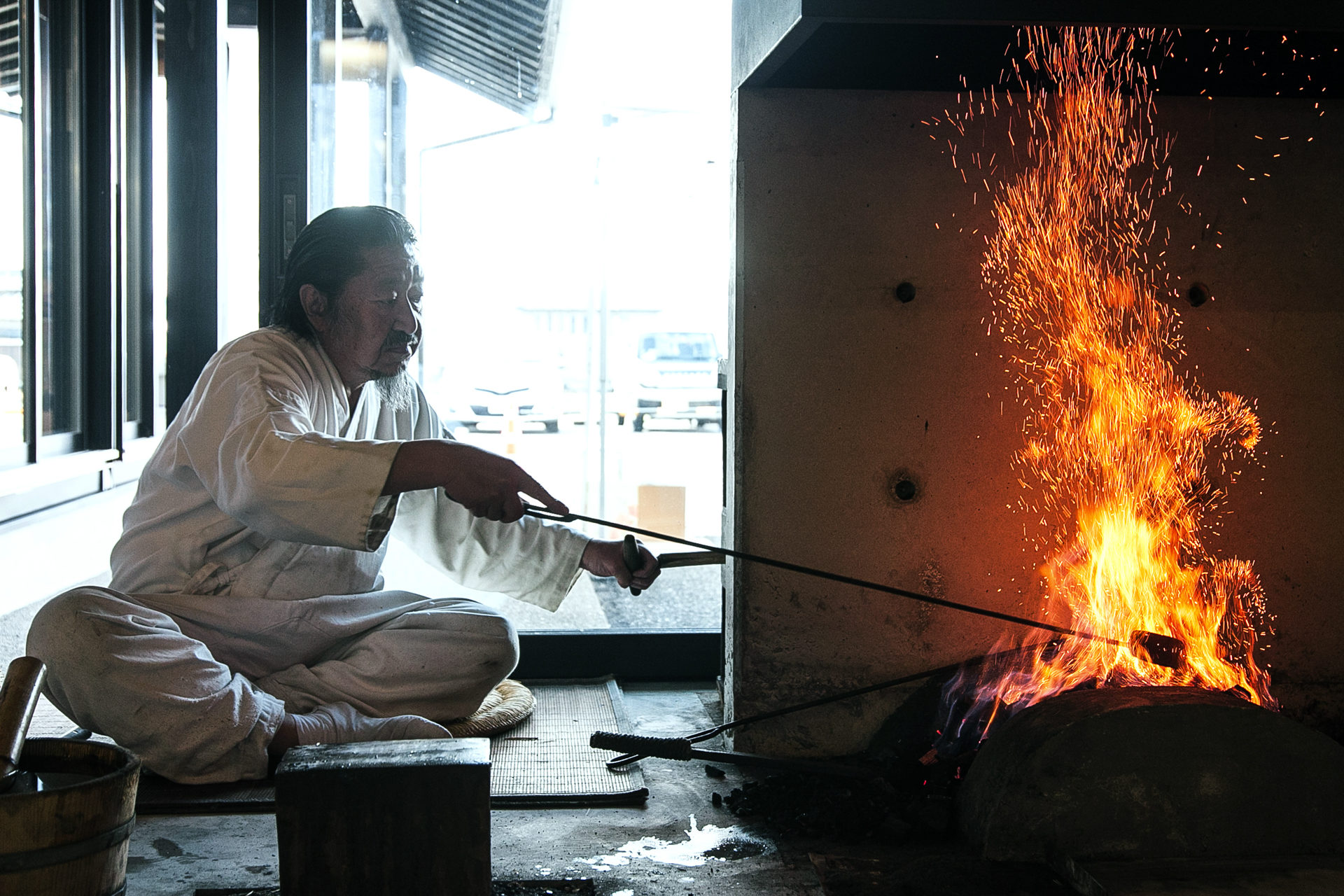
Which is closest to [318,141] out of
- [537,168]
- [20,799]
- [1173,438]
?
[537,168]

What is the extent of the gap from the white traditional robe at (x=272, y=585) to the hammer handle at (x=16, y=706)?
0.52 meters

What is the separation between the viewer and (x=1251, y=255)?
2.50 meters

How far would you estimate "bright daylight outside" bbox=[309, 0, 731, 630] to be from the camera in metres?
3.69

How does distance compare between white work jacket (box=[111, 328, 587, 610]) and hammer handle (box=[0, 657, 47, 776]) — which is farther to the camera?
white work jacket (box=[111, 328, 587, 610])

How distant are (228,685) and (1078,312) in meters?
2.08

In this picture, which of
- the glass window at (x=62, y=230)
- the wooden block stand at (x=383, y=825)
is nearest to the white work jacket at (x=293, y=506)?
the wooden block stand at (x=383, y=825)

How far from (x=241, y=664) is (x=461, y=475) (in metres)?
0.82

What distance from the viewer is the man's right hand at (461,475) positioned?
1986mm

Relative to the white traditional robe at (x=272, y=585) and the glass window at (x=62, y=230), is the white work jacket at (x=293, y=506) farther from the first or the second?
the glass window at (x=62, y=230)

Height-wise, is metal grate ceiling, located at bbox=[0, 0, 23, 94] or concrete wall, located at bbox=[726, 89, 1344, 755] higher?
metal grate ceiling, located at bbox=[0, 0, 23, 94]

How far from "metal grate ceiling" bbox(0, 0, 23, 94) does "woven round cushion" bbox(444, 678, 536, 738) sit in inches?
85.6

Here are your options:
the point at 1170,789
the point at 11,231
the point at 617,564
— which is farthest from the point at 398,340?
the point at 1170,789

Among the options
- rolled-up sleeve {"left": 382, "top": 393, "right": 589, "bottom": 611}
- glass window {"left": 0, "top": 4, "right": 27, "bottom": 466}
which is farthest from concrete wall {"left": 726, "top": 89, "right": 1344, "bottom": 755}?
glass window {"left": 0, "top": 4, "right": 27, "bottom": 466}

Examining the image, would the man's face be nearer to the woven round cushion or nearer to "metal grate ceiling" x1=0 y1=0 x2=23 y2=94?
the woven round cushion
